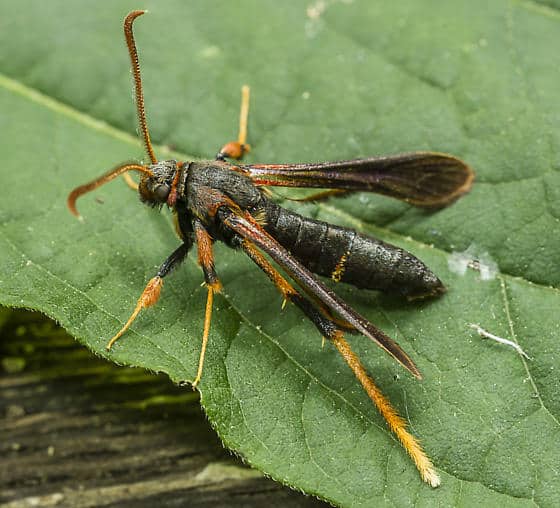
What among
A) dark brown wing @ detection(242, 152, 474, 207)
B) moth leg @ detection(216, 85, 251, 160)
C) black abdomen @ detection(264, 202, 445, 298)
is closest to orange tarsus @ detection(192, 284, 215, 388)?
black abdomen @ detection(264, 202, 445, 298)

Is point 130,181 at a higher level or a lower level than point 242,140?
lower

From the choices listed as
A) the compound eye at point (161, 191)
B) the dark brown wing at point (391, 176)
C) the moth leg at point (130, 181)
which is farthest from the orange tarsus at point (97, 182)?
the dark brown wing at point (391, 176)

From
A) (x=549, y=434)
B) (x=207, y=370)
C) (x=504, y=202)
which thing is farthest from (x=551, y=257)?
(x=207, y=370)

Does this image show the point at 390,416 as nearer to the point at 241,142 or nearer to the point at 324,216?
the point at 324,216

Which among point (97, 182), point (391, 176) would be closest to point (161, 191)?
point (97, 182)

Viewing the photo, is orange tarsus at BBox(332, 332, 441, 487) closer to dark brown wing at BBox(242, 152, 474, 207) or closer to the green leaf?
the green leaf

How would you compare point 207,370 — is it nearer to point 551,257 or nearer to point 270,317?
point 270,317
